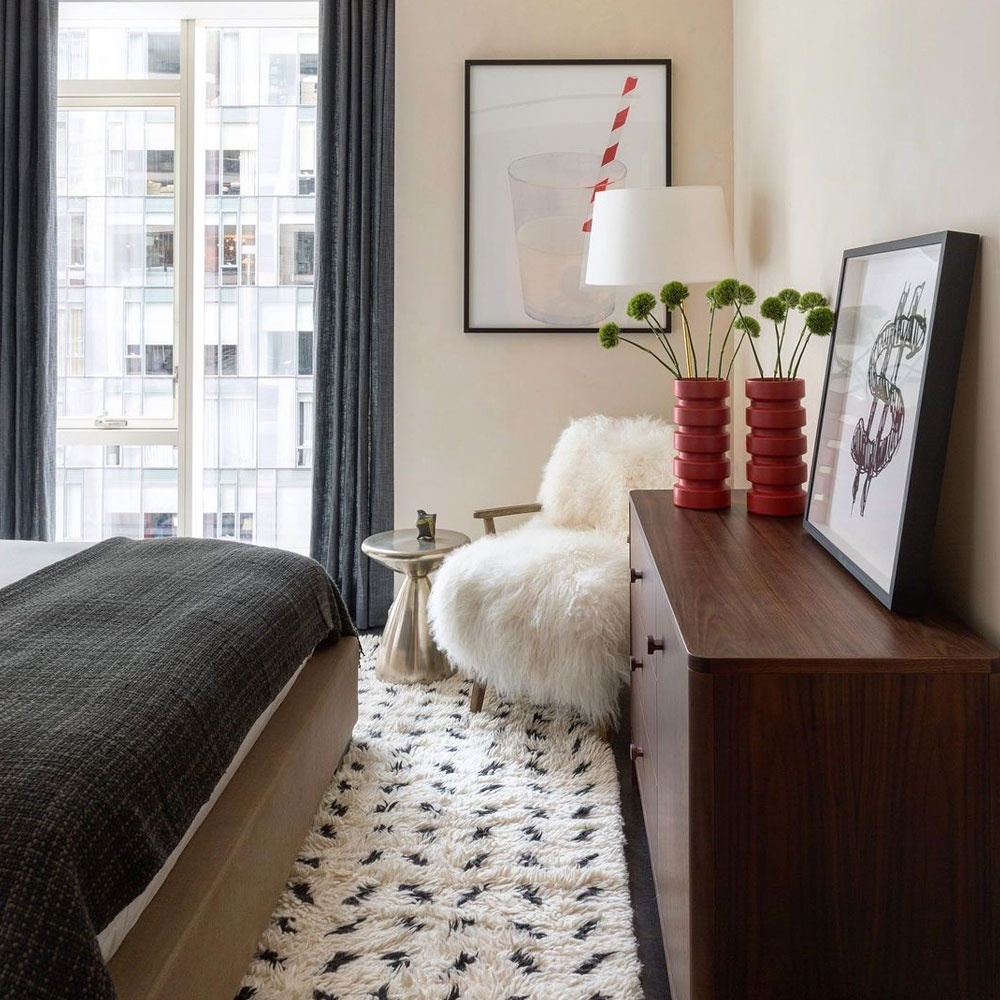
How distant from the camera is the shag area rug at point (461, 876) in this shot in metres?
1.66

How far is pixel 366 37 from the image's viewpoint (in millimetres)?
3525

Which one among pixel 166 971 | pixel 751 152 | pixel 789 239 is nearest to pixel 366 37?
pixel 751 152

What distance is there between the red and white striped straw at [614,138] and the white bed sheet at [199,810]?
2.11 meters

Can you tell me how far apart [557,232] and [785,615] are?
2.54 meters

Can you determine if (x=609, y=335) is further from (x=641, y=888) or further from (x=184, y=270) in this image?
(x=184, y=270)

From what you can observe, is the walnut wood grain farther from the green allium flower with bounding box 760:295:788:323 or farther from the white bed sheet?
the green allium flower with bounding box 760:295:788:323

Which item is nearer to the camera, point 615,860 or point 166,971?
point 166,971

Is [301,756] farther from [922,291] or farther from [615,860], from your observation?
[922,291]

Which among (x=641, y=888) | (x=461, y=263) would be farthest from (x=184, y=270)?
(x=641, y=888)

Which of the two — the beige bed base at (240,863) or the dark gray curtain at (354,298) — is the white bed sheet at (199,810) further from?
the dark gray curtain at (354,298)

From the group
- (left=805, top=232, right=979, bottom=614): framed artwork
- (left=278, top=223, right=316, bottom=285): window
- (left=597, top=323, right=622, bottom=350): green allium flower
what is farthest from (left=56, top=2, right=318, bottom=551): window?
(left=805, top=232, right=979, bottom=614): framed artwork

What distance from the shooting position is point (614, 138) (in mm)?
3521

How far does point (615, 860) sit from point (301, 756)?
2.32 feet

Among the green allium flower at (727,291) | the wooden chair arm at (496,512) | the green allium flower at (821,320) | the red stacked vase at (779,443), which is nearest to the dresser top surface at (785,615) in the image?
the red stacked vase at (779,443)
